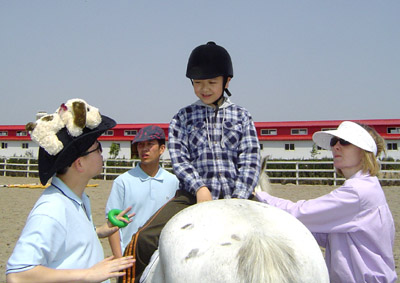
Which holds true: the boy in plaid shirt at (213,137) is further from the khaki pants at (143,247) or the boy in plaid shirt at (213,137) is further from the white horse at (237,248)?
the white horse at (237,248)

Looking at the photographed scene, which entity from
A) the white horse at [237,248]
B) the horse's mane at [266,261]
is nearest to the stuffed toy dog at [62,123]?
the white horse at [237,248]

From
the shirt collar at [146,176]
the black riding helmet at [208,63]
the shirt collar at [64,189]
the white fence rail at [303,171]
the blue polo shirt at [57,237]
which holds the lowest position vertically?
the white fence rail at [303,171]

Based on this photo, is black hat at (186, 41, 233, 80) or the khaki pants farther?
black hat at (186, 41, 233, 80)

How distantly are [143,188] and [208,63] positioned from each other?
5.20 feet

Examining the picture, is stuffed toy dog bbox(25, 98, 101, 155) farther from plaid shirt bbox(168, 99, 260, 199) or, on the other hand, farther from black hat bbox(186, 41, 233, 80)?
black hat bbox(186, 41, 233, 80)

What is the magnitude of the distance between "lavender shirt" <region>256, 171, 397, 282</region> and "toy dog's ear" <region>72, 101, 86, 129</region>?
1.30m

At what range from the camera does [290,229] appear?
1621 millimetres

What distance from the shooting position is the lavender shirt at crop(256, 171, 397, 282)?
7.17 ft

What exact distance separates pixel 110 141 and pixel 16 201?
22931 millimetres

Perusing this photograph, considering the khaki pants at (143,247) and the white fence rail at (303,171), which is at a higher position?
the khaki pants at (143,247)

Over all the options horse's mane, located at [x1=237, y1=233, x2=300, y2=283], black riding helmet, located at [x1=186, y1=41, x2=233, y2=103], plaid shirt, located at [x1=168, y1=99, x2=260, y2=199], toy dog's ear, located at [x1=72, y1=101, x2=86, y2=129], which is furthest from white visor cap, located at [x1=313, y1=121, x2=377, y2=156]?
toy dog's ear, located at [x1=72, y1=101, x2=86, y2=129]

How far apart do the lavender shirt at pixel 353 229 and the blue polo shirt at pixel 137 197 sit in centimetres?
167

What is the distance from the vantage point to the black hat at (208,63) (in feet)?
8.46

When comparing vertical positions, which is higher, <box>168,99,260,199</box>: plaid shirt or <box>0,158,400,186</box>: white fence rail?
<box>168,99,260,199</box>: plaid shirt
